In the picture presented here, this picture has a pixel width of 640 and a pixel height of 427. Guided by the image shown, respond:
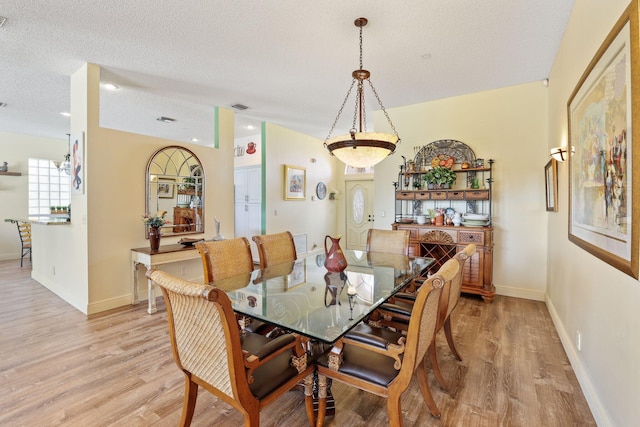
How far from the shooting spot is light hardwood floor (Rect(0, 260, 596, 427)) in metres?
1.79

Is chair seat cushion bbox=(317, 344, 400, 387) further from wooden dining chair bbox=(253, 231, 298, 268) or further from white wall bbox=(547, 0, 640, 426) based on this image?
wooden dining chair bbox=(253, 231, 298, 268)

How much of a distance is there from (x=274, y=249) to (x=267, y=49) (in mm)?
2004

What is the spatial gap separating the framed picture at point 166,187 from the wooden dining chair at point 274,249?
6.12 feet

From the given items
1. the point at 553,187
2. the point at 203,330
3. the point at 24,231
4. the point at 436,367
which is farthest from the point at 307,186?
A: the point at 24,231

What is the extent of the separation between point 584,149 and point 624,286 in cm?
104

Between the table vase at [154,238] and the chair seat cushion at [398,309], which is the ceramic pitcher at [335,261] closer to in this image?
the chair seat cushion at [398,309]

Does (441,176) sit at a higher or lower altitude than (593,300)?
higher

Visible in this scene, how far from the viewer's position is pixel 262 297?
80.1 inches

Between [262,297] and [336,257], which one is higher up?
[336,257]

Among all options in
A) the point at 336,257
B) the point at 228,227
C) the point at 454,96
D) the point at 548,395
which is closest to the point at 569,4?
the point at 454,96

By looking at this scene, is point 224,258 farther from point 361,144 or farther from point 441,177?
point 441,177

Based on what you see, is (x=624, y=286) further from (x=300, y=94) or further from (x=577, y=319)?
(x=300, y=94)

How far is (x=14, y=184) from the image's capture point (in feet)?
21.0

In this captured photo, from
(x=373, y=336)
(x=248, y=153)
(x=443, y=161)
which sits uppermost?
(x=248, y=153)
